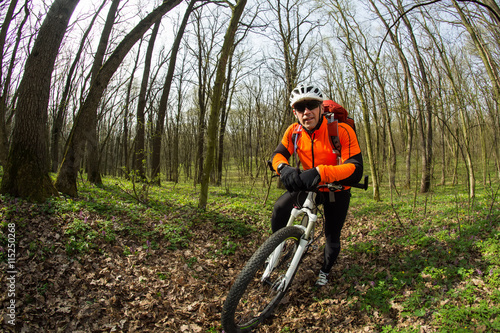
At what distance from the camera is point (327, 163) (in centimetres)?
303

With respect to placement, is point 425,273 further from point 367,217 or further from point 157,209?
point 157,209

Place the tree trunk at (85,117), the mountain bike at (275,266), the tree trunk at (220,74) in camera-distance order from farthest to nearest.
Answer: the tree trunk at (220,74) → the tree trunk at (85,117) → the mountain bike at (275,266)

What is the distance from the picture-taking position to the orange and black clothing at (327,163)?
2.72 metres

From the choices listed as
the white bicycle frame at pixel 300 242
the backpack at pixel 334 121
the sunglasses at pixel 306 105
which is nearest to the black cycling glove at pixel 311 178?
the white bicycle frame at pixel 300 242

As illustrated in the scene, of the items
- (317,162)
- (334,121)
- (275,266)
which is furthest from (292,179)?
(275,266)

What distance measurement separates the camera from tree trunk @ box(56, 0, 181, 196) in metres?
5.71

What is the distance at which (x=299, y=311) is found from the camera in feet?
10.1

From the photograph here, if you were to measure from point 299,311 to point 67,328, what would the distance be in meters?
2.51

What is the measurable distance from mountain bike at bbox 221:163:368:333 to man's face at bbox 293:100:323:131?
76cm

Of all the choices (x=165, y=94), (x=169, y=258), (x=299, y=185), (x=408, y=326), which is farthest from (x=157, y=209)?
(x=165, y=94)

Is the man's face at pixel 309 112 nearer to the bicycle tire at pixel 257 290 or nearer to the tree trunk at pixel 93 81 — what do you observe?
the bicycle tire at pixel 257 290

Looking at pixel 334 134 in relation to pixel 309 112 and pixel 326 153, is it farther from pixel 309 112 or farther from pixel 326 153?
pixel 309 112

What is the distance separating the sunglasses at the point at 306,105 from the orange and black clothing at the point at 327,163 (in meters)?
0.18

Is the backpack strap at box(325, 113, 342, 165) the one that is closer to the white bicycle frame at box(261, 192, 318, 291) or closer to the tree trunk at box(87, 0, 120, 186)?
the white bicycle frame at box(261, 192, 318, 291)
